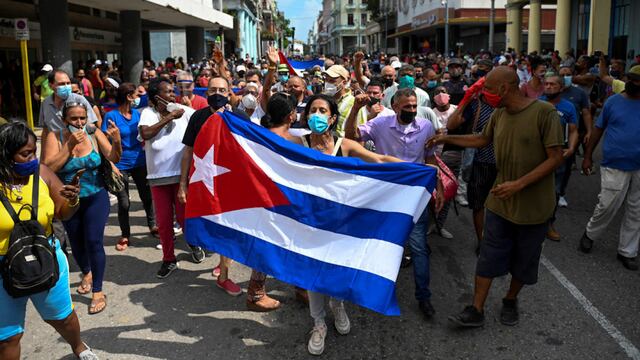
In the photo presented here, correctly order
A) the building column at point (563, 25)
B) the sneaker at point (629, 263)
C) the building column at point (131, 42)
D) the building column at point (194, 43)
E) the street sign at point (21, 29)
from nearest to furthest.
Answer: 1. the sneaker at point (629, 263)
2. the street sign at point (21, 29)
3. the building column at point (131, 42)
4. the building column at point (563, 25)
5. the building column at point (194, 43)

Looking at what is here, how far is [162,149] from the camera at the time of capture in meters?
5.43

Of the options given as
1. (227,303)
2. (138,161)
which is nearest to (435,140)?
(227,303)

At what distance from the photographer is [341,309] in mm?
4238

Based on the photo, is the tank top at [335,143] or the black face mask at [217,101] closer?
the tank top at [335,143]

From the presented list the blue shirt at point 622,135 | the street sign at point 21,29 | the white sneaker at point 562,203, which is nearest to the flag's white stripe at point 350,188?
the blue shirt at point 622,135

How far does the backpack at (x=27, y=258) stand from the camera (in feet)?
10.1

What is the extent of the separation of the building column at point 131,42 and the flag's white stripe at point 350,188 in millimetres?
19016

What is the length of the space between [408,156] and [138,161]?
3.41 meters

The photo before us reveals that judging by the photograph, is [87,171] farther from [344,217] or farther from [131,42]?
[131,42]

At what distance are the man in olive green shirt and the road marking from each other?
0.64m

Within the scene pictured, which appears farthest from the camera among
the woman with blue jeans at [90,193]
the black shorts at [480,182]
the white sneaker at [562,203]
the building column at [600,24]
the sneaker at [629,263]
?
the building column at [600,24]

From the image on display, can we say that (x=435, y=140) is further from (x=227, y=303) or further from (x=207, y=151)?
(x=227, y=303)

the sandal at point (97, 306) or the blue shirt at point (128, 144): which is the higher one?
the blue shirt at point (128, 144)

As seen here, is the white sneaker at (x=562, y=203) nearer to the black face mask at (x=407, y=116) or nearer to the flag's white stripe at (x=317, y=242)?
the black face mask at (x=407, y=116)
